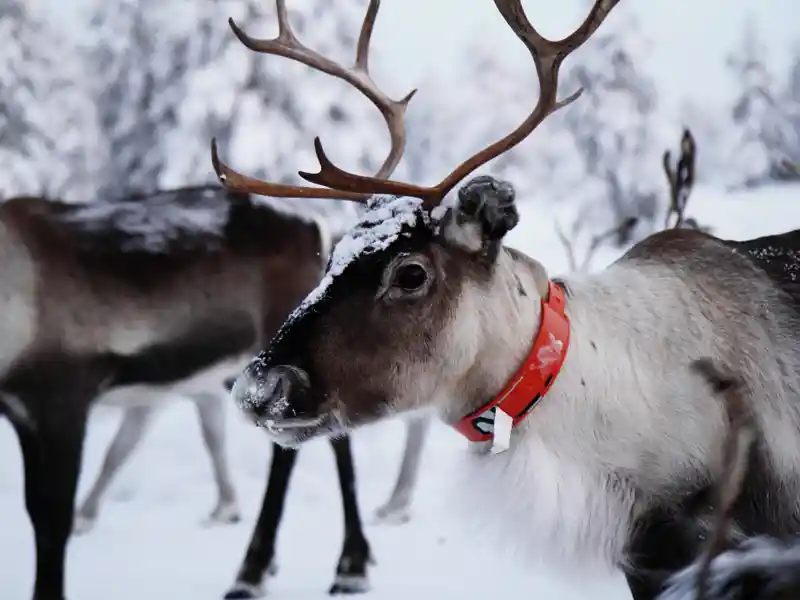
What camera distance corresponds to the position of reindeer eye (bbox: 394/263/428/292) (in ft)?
2.53

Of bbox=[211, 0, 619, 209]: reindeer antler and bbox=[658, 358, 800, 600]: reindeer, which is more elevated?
bbox=[211, 0, 619, 209]: reindeer antler

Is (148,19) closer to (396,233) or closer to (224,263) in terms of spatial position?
(224,263)

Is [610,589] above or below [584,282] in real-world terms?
below

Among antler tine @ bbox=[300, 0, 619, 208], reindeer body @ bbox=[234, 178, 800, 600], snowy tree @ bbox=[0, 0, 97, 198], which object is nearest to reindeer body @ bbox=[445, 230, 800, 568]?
reindeer body @ bbox=[234, 178, 800, 600]

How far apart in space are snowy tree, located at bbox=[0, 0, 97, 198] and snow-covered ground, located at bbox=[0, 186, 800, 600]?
1.93 feet

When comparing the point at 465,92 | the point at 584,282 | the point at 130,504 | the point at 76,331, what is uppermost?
the point at 465,92

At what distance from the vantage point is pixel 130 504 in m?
1.61

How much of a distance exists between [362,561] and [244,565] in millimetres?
206

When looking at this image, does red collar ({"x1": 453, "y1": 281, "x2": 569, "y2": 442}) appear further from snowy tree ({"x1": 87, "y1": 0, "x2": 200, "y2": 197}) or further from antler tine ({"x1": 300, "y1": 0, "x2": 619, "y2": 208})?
snowy tree ({"x1": 87, "y1": 0, "x2": 200, "y2": 197})

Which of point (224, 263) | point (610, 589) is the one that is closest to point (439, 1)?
point (224, 263)

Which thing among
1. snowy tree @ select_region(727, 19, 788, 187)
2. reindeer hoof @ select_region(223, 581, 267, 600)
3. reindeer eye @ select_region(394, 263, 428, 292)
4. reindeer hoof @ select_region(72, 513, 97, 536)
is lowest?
reindeer hoof @ select_region(223, 581, 267, 600)

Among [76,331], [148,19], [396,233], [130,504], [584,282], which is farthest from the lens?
[148,19]

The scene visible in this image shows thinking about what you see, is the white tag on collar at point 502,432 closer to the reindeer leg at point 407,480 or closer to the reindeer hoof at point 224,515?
the reindeer leg at point 407,480

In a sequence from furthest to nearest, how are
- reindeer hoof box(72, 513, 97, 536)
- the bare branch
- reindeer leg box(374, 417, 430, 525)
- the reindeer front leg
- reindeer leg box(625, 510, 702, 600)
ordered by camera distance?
the bare branch, reindeer leg box(374, 417, 430, 525), reindeer hoof box(72, 513, 97, 536), the reindeer front leg, reindeer leg box(625, 510, 702, 600)
